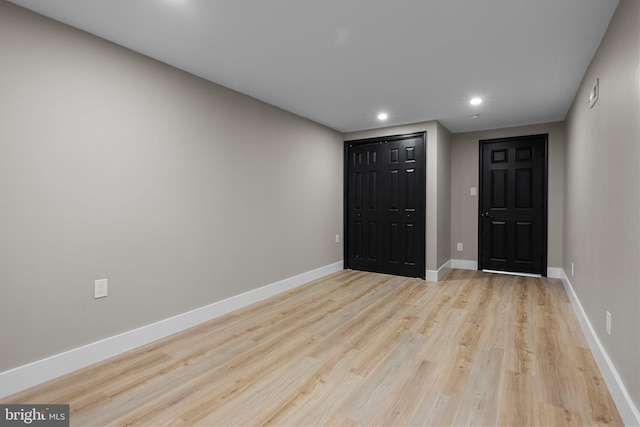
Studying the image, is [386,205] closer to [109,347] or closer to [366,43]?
[366,43]

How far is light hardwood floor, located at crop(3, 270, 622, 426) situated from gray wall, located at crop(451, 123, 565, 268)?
172 cm

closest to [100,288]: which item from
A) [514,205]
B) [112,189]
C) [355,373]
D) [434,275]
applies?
[112,189]

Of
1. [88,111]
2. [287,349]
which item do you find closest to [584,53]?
[287,349]

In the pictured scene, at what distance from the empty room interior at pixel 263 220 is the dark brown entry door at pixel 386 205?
79 centimetres

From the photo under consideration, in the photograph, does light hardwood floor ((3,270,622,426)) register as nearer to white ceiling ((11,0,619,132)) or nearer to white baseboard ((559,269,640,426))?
white baseboard ((559,269,640,426))

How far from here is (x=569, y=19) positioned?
2041 mm

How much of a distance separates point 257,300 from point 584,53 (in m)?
3.70

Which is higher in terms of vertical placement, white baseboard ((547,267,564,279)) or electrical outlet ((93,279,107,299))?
electrical outlet ((93,279,107,299))

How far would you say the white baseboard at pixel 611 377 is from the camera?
5.08ft

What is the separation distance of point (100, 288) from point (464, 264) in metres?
5.00

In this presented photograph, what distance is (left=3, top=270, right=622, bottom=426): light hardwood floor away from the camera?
1.73 meters

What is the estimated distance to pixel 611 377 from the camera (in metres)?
1.87

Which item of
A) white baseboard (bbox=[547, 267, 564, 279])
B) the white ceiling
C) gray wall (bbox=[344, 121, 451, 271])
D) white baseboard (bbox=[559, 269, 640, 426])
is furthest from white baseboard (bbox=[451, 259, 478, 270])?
the white ceiling

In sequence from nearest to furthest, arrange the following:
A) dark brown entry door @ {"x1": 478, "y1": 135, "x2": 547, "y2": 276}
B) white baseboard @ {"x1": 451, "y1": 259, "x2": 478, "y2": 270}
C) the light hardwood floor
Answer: the light hardwood floor < dark brown entry door @ {"x1": 478, "y1": 135, "x2": 547, "y2": 276} < white baseboard @ {"x1": 451, "y1": 259, "x2": 478, "y2": 270}
